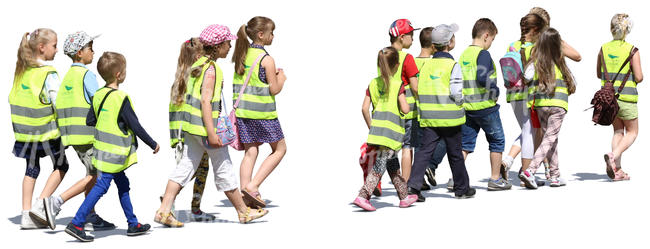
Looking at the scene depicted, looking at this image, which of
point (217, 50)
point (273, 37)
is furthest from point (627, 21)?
point (217, 50)

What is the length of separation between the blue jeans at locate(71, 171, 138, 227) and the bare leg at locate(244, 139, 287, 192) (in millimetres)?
2076

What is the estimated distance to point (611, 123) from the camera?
551 inches

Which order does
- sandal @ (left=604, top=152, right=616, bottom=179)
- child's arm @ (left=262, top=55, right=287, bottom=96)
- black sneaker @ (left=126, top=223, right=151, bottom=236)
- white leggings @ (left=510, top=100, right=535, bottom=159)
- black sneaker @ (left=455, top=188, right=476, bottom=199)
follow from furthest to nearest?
sandal @ (left=604, top=152, right=616, bottom=179) → white leggings @ (left=510, top=100, right=535, bottom=159) → black sneaker @ (left=455, top=188, right=476, bottom=199) → child's arm @ (left=262, top=55, right=287, bottom=96) → black sneaker @ (left=126, top=223, right=151, bottom=236)

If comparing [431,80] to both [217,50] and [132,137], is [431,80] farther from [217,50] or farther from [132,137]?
[132,137]

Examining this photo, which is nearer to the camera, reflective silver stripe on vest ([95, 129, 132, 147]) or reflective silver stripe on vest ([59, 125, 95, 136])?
reflective silver stripe on vest ([95, 129, 132, 147])

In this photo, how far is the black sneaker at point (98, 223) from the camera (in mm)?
11375

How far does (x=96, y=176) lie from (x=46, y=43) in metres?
1.58

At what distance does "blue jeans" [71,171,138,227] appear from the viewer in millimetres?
10641

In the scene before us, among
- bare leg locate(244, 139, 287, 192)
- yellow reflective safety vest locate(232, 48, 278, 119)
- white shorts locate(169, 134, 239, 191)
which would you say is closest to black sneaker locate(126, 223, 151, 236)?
white shorts locate(169, 134, 239, 191)

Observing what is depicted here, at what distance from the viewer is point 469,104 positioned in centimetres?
1317

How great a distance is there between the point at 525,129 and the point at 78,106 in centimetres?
580

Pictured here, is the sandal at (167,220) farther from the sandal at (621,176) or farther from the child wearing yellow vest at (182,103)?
the sandal at (621,176)

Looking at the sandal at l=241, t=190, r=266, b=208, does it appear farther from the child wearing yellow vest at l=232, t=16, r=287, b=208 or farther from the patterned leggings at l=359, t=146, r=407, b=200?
the patterned leggings at l=359, t=146, r=407, b=200

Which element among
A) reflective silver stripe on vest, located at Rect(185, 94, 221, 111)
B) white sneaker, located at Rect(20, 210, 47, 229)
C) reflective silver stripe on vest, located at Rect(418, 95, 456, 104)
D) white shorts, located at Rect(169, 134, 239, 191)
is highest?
reflective silver stripe on vest, located at Rect(185, 94, 221, 111)
